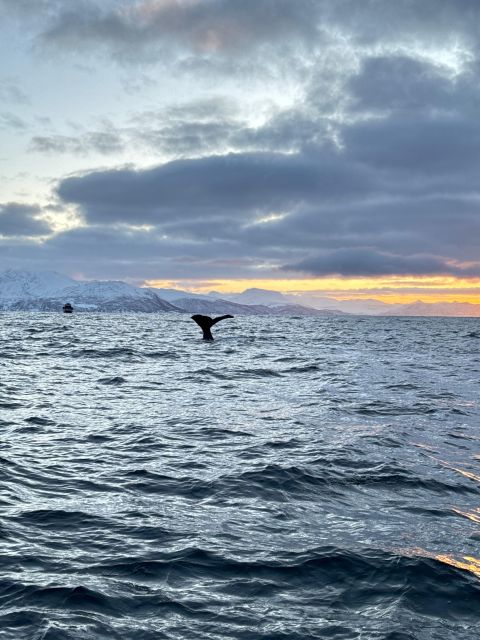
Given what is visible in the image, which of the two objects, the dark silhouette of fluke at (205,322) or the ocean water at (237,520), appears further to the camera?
the dark silhouette of fluke at (205,322)

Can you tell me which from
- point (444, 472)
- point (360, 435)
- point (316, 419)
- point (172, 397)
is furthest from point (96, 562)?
point (172, 397)

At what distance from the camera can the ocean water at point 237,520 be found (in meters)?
5.50

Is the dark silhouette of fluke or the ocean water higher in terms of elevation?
the dark silhouette of fluke

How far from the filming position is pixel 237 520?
825 centimetres

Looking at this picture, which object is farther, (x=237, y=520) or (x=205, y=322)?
(x=205, y=322)

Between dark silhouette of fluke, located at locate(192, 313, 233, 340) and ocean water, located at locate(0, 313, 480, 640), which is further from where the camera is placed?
dark silhouette of fluke, located at locate(192, 313, 233, 340)

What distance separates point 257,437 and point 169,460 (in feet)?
10.3

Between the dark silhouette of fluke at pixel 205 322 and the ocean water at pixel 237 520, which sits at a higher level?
the dark silhouette of fluke at pixel 205 322

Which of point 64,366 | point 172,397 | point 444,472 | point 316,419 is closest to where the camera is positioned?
point 444,472

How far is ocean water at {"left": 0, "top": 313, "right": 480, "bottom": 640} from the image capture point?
5.50 meters

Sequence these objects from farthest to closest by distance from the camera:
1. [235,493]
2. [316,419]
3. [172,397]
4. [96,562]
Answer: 1. [172,397]
2. [316,419]
3. [235,493]
4. [96,562]

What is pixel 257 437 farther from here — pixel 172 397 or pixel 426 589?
pixel 426 589

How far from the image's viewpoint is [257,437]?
13.8 m

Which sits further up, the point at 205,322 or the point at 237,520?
the point at 205,322
